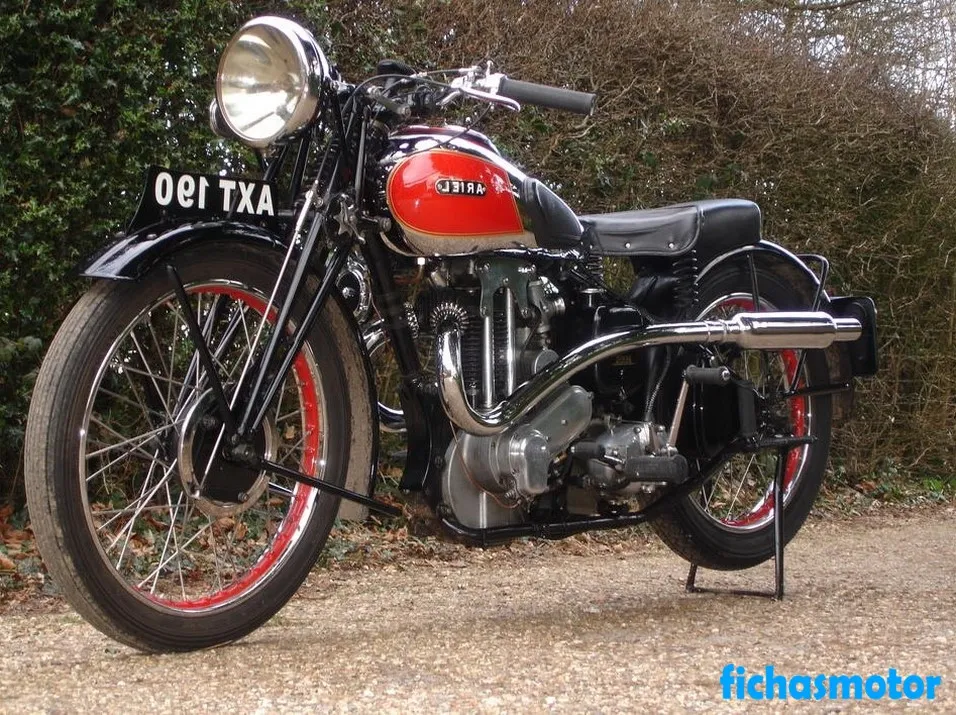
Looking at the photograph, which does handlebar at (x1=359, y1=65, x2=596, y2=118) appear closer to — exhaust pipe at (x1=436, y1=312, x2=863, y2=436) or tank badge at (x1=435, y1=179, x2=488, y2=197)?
tank badge at (x1=435, y1=179, x2=488, y2=197)

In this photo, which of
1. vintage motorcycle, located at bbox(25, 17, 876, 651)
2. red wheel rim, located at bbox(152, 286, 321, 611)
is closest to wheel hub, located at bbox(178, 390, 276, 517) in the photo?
vintage motorcycle, located at bbox(25, 17, 876, 651)

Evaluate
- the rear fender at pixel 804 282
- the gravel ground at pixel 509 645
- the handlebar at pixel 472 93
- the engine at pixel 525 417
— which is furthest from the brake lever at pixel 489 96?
the gravel ground at pixel 509 645

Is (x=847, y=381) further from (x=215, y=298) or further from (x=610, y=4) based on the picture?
(x=610, y=4)

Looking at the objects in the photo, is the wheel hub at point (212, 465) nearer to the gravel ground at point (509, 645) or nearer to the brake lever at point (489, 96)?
the gravel ground at point (509, 645)

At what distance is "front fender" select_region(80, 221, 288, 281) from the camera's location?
264cm

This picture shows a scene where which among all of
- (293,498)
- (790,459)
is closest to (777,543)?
(790,459)

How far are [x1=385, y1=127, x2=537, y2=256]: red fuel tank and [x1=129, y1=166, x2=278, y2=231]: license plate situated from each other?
1.07 ft

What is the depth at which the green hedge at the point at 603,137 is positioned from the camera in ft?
13.8

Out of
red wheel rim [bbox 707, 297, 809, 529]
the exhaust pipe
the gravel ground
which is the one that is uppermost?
the exhaust pipe

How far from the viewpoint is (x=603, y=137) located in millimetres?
6121

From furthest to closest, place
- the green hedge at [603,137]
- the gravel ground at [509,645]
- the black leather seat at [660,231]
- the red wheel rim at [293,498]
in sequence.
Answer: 1. the green hedge at [603,137]
2. the black leather seat at [660,231]
3. the red wheel rim at [293,498]
4. the gravel ground at [509,645]

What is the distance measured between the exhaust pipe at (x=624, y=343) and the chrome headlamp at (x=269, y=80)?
71 cm

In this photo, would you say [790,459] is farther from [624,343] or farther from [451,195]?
[451,195]

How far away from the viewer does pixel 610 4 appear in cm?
619
